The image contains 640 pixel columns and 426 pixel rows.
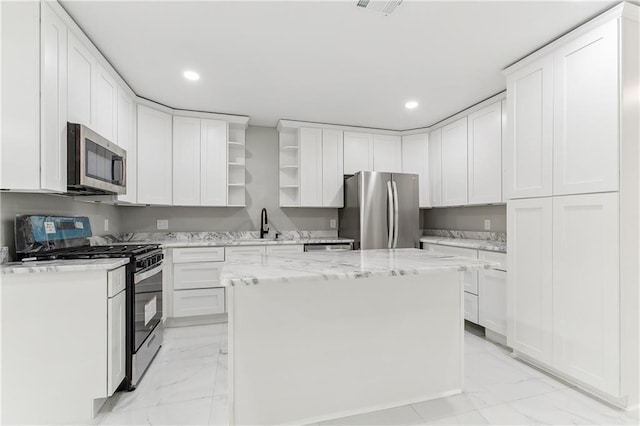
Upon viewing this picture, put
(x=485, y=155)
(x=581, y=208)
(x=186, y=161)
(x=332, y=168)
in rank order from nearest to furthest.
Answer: (x=581, y=208) < (x=485, y=155) < (x=186, y=161) < (x=332, y=168)

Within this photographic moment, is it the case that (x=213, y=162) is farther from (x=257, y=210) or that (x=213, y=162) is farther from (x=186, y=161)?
(x=257, y=210)

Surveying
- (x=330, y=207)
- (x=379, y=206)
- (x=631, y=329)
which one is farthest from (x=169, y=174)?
(x=631, y=329)

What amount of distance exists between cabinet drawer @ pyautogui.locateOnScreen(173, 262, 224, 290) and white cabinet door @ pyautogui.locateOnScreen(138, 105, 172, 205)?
796 millimetres

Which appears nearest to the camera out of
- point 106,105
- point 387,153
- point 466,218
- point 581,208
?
point 581,208

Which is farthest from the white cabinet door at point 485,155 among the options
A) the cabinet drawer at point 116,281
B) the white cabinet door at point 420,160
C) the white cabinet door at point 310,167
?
the cabinet drawer at point 116,281

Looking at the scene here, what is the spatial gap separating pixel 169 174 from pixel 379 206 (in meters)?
2.57

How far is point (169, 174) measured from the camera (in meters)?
3.45

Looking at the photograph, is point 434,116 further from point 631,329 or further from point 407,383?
point 407,383

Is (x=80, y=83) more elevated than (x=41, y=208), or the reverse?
(x=80, y=83)

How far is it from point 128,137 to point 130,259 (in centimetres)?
153

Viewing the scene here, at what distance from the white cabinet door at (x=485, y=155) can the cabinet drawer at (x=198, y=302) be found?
3.13 meters

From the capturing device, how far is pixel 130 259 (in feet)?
6.68

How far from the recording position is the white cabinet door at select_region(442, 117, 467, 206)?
3580 mm

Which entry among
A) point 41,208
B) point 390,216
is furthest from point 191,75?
point 390,216
